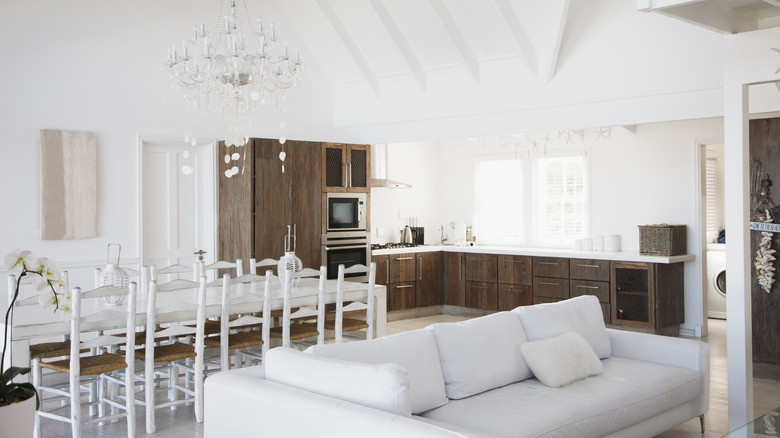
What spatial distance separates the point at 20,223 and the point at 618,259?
18.4 feet

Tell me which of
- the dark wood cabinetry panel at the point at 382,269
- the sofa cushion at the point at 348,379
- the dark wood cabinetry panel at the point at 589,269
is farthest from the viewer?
the dark wood cabinetry panel at the point at 382,269

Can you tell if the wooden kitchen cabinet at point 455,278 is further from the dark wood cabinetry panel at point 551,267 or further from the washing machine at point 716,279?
the washing machine at point 716,279

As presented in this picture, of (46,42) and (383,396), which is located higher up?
(46,42)

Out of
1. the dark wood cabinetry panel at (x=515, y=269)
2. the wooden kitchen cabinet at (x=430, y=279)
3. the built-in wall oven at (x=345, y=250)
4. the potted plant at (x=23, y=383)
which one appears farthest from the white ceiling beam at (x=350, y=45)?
the potted plant at (x=23, y=383)

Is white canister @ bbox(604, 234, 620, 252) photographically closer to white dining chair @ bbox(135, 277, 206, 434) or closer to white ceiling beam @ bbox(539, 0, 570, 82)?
white ceiling beam @ bbox(539, 0, 570, 82)

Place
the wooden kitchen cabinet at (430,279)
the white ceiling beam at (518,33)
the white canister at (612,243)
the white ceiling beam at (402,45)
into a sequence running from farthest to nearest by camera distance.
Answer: the wooden kitchen cabinet at (430,279)
the white canister at (612,243)
the white ceiling beam at (402,45)
the white ceiling beam at (518,33)

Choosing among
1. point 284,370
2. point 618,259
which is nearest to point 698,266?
point 618,259

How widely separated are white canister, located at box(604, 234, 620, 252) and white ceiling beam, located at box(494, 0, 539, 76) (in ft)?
7.58

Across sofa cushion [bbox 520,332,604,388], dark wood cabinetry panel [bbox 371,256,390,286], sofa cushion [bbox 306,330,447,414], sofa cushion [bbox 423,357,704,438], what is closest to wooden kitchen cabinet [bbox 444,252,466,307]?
dark wood cabinetry panel [bbox 371,256,390,286]

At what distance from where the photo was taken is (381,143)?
26.3ft

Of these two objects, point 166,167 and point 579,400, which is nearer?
point 579,400

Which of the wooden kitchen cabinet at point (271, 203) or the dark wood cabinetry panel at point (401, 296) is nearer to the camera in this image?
the wooden kitchen cabinet at point (271, 203)

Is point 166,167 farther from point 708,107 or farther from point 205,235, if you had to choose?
point 708,107

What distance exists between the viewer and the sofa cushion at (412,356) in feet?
10.9
